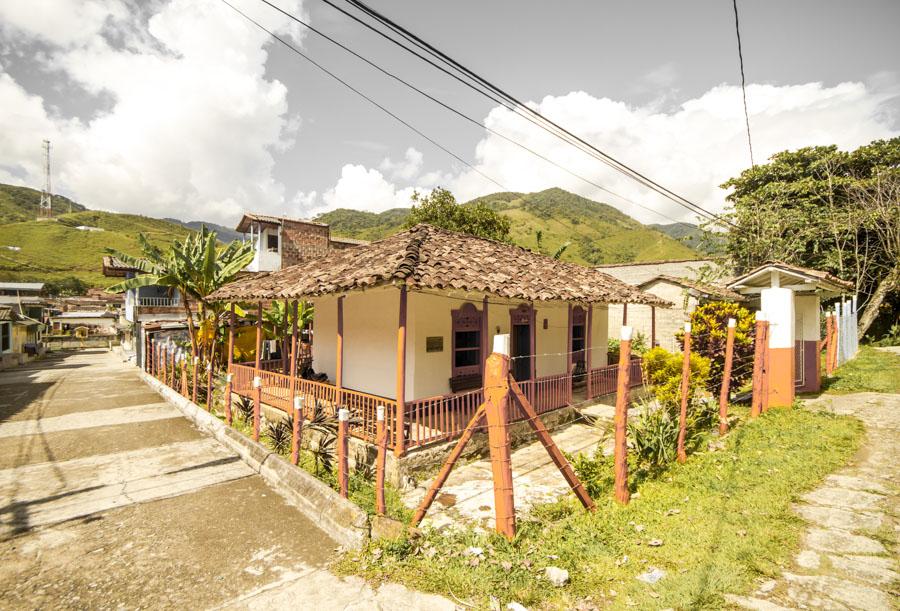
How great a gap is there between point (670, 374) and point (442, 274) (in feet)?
21.9

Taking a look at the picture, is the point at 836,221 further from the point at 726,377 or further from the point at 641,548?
the point at 641,548

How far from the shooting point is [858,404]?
30.2ft

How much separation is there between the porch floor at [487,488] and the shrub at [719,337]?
11.4ft

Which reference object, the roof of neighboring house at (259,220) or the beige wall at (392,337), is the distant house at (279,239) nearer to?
the roof of neighboring house at (259,220)

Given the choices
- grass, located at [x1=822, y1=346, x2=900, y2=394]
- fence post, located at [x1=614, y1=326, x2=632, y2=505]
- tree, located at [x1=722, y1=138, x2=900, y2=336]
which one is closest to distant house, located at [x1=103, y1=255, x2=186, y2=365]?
fence post, located at [x1=614, y1=326, x2=632, y2=505]

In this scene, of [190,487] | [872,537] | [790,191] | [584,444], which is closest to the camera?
Answer: [872,537]

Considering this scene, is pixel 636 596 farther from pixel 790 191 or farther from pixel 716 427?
pixel 790 191

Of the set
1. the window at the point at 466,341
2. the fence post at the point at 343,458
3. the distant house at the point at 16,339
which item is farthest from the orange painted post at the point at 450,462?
the distant house at the point at 16,339

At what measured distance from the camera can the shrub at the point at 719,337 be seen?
9.48 meters

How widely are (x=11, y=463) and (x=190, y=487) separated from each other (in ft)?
13.9

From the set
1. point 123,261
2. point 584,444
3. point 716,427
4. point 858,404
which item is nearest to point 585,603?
point 584,444

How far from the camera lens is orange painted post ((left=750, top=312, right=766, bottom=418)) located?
7992 millimetres

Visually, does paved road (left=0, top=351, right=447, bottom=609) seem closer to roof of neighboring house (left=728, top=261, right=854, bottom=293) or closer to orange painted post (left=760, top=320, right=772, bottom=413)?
orange painted post (left=760, top=320, right=772, bottom=413)

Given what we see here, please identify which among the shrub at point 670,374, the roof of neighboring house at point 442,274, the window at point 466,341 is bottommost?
the shrub at point 670,374
